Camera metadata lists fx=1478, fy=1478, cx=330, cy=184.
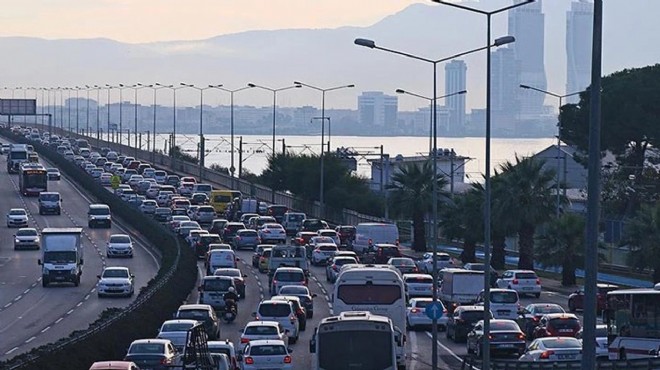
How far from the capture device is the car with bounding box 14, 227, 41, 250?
74.6 m

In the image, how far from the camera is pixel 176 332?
34.4 metres

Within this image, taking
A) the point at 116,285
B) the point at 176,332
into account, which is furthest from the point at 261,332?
the point at 116,285

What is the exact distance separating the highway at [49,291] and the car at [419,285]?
10056 millimetres

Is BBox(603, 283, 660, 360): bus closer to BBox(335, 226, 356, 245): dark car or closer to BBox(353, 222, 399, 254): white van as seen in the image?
BBox(353, 222, 399, 254): white van

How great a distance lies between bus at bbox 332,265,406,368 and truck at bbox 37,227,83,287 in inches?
1043

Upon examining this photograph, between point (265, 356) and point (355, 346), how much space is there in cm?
598

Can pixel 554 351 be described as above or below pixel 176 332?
below

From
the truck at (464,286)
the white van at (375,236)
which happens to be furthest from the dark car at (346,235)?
the truck at (464,286)

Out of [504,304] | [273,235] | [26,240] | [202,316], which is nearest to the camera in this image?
[202,316]

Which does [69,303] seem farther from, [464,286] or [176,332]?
[176,332]

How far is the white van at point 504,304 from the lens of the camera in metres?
45.1

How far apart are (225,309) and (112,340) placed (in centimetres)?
1545

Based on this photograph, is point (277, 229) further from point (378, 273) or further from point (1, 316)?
point (378, 273)

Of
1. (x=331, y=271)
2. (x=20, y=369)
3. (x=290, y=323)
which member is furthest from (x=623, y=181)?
(x=20, y=369)
